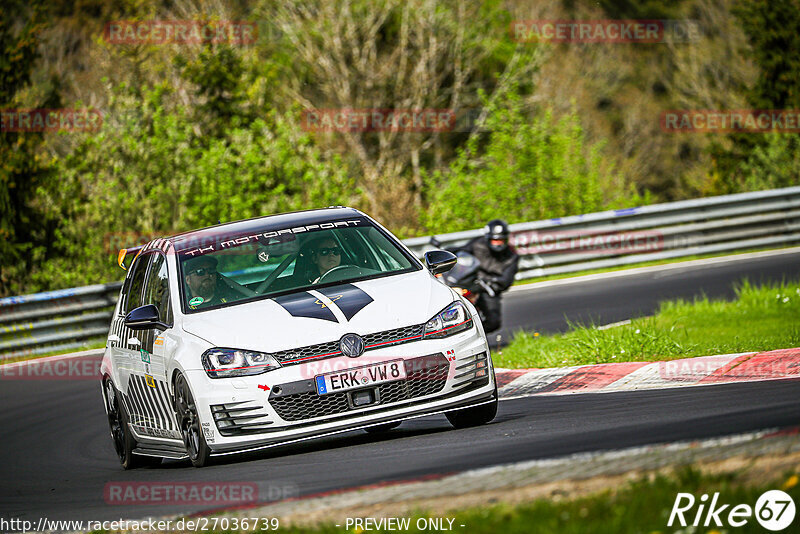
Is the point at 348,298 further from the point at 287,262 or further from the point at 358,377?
the point at 287,262

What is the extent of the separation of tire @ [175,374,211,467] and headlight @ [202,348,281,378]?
10.3 inches

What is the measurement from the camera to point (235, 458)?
327 inches

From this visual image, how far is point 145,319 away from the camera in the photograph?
26.8ft

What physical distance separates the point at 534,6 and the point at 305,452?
50181 mm

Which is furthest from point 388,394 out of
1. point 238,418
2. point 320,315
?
point 238,418

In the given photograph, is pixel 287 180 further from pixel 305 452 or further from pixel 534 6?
pixel 534 6

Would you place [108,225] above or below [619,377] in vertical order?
below

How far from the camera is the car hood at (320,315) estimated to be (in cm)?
745

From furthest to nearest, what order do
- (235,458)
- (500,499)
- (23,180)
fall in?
(23,180) < (235,458) < (500,499)

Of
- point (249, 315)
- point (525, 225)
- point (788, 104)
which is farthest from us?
point (788, 104)

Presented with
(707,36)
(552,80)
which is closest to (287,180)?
(552,80)

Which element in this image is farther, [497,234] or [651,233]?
[651,233]

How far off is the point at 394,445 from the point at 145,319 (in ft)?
6.13

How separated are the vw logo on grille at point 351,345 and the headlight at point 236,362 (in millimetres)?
398
